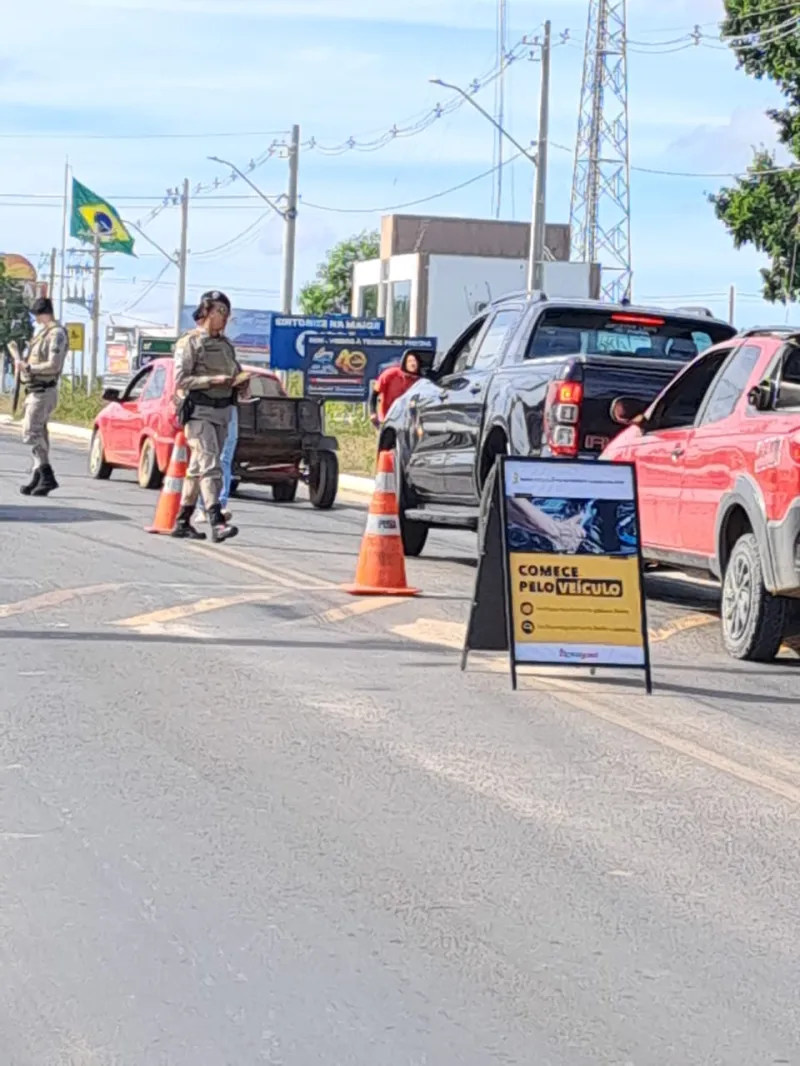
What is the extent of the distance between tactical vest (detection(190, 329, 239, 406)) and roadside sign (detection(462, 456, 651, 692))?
6.41 metres

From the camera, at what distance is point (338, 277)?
111375mm

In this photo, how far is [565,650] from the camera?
1016cm

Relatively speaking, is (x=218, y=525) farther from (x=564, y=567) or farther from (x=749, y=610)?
(x=564, y=567)

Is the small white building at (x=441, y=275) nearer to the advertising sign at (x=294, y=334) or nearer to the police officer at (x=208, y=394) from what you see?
the advertising sign at (x=294, y=334)

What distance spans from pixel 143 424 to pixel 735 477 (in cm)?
1306

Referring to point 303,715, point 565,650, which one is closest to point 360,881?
point 303,715

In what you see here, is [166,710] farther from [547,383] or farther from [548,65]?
[548,65]

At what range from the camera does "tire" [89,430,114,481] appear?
2581 centimetres

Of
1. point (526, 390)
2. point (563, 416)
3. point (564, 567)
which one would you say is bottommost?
point (564, 567)

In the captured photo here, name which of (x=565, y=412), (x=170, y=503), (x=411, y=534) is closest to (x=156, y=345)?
(x=170, y=503)

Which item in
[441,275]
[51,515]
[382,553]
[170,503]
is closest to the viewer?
[382,553]

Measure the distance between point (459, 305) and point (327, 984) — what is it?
71423mm

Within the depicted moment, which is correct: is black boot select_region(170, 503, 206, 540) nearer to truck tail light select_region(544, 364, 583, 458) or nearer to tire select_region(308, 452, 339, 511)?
truck tail light select_region(544, 364, 583, 458)

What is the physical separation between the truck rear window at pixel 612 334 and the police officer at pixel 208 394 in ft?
8.36
